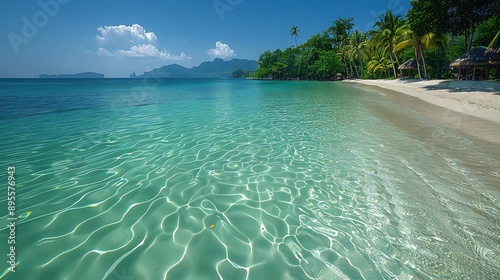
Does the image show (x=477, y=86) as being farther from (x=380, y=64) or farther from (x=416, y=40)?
(x=380, y=64)

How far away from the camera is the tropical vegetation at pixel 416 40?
21359mm

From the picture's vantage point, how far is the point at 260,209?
136 inches

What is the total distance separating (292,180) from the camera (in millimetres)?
4336

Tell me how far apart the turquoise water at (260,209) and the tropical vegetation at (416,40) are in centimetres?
2473

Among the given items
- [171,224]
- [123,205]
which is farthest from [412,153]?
[123,205]

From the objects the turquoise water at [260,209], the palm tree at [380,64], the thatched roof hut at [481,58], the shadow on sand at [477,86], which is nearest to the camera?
the turquoise water at [260,209]

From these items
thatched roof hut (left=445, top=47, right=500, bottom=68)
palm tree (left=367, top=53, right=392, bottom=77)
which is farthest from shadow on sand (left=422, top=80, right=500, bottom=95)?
palm tree (left=367, top=53, right=392, bottom=77)

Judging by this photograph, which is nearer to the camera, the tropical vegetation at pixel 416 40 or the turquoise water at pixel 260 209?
the turquoise water at pixel 260 209

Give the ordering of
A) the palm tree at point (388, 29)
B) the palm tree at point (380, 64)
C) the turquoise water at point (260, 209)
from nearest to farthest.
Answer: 1. the turquoise water at point (260, 209)
2. the palm tree at point (388, 29)
3. the palm tree at point (380, 64)

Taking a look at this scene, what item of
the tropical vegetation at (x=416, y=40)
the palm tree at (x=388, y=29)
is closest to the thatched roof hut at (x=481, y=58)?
the tropical vegetation at (x=416, y=40)

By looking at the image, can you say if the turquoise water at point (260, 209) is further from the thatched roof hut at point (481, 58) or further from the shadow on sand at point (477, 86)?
the thatched roof hut at point (481, 58)

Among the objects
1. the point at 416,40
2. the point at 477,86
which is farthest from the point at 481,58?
the point at 416,40

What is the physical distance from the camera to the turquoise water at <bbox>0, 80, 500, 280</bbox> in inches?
93.5

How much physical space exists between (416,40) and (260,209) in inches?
1419
